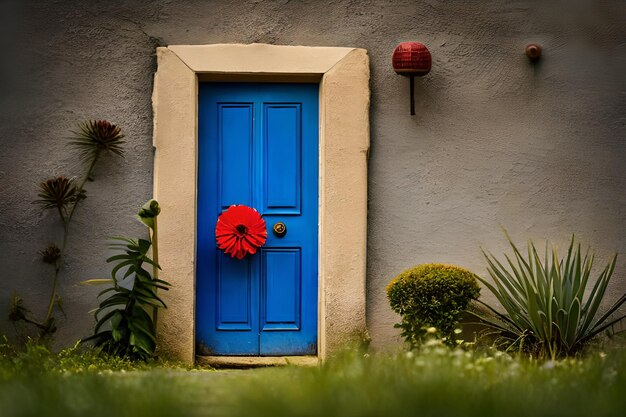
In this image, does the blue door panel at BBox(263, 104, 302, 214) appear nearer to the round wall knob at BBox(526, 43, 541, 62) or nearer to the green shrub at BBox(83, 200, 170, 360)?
the green shrub at BBox(83, 200, 170, 360)

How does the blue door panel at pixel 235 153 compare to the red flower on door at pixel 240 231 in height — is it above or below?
above

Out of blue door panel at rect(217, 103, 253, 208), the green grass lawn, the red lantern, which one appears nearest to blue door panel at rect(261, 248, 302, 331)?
blue door panel at rect(217, 103, 253, 208)

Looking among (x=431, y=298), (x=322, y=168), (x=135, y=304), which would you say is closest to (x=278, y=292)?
(x=322, y=168)

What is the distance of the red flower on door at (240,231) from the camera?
6695 millimetres

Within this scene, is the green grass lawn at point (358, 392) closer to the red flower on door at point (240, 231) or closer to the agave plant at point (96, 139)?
the red flower on door at point (240, 231)

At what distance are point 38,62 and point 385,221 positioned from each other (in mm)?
2762

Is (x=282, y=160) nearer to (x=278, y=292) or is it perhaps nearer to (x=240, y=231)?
(x=240, y=231)

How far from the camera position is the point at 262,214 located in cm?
688

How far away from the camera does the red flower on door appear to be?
264 inches

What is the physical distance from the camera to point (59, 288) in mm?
6711

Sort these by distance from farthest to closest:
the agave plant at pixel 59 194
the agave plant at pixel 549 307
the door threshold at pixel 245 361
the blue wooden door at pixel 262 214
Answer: the blue wooden door at pixel 262 214, the door threshold at pixel 245 361, the agave plant at pixel 59 194, the agave plant at pixel 549 307

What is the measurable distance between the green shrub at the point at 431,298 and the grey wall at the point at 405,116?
1.49 feet

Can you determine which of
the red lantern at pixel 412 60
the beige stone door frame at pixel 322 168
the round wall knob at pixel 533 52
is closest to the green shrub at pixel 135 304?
the beige stone door frame at pixel 322 168

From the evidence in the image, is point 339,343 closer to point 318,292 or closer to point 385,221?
point 318,292
